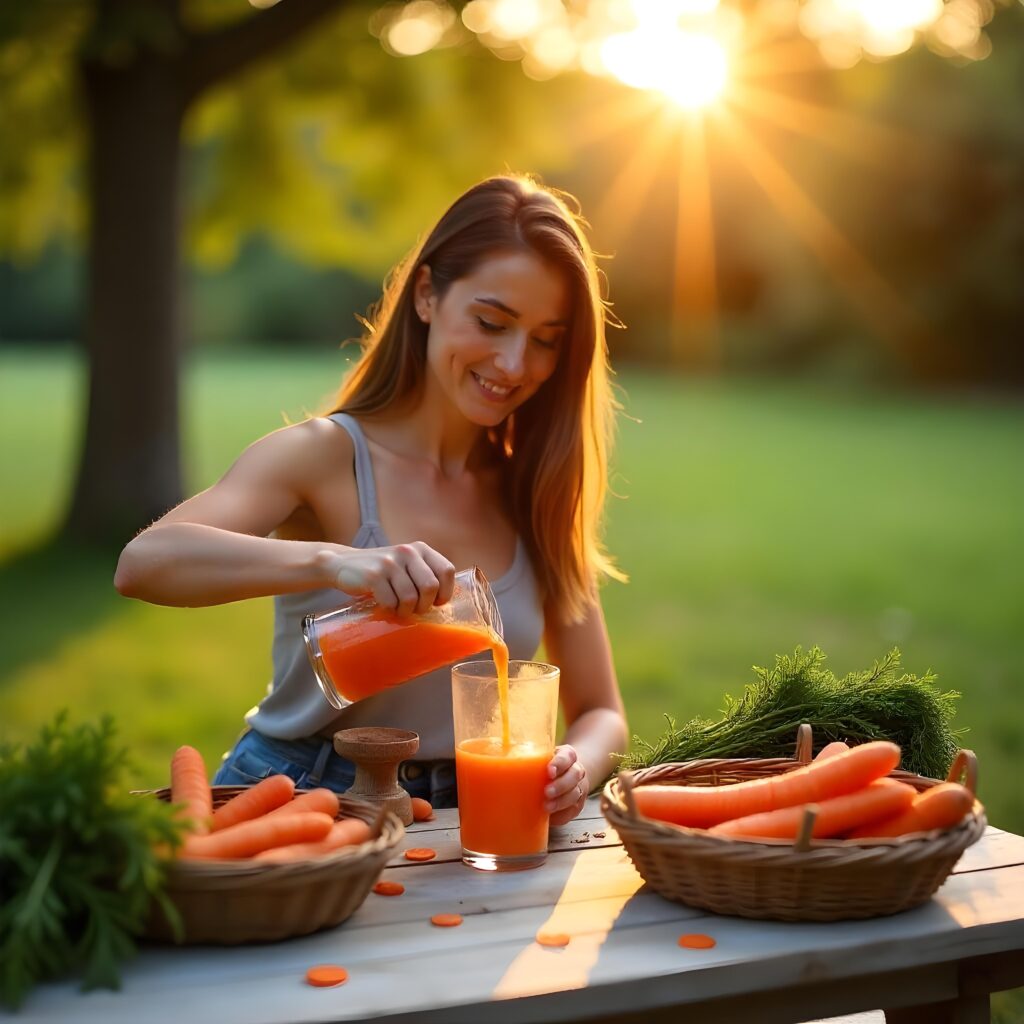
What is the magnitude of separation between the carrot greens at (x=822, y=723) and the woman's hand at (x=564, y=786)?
0.18 m

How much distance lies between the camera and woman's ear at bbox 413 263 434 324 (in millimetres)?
2750

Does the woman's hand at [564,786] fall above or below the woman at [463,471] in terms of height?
below

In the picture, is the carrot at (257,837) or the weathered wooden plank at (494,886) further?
the weathered wooden plank at (494,886)

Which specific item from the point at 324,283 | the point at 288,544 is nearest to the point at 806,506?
the point at 288,544

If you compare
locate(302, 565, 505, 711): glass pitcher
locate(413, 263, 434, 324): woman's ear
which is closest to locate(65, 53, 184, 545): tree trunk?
locate(413, 263, 434, 324): woman's ear

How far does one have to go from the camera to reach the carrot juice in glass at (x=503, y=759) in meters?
1.91

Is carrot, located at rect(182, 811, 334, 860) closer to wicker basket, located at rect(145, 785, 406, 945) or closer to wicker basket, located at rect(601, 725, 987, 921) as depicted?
wicker basket, located at rect(145, 785, 406, 945)

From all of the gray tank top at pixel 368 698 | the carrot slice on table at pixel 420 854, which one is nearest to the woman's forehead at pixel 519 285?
the gray tank top at pixel 368 698

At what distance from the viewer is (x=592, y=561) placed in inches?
114

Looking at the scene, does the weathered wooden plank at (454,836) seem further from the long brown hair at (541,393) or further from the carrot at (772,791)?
the long brown hair at (541,393)

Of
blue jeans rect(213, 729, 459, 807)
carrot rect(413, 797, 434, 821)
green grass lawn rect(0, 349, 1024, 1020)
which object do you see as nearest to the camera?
carrot rect(413, 797, 434, 821)

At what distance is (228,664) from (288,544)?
569 centimetres

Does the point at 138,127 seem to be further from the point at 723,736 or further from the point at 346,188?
the point at 723,736

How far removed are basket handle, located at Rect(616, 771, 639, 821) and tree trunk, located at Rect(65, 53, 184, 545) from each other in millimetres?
7657
